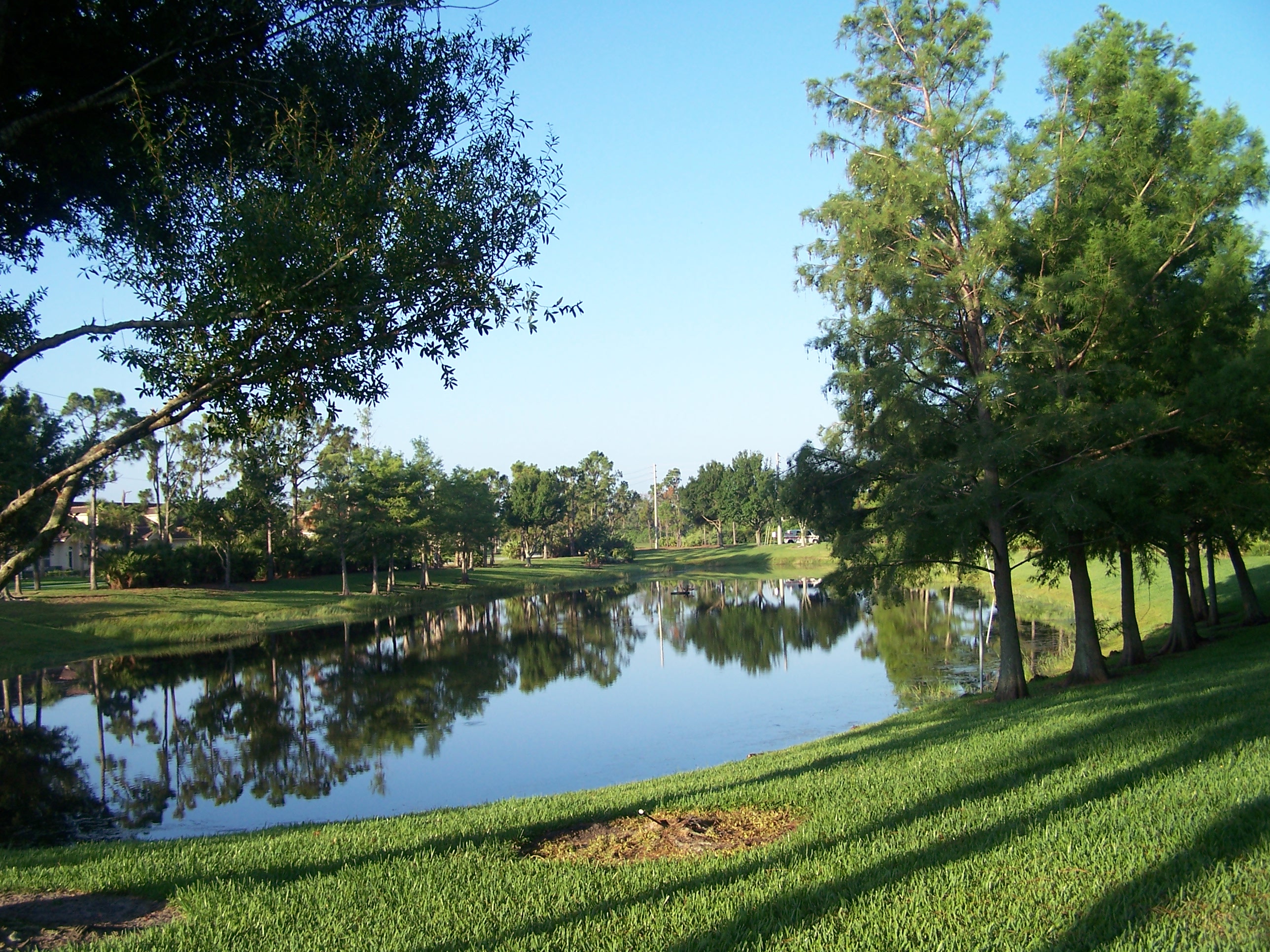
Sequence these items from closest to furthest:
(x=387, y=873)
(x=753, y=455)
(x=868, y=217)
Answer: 1. (x=387, y=873)
2. (x=868, y=217)
3. (x=753, y=455)

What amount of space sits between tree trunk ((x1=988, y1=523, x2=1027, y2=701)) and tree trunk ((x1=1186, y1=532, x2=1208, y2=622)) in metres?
6.91

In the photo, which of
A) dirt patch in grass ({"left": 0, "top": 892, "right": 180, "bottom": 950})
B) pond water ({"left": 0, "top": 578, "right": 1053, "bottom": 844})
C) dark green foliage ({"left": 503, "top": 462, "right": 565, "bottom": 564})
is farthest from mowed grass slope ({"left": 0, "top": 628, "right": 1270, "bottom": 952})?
dark green foliage ({"left": 503, "top": 462, "right": 565, "bottom": 564})

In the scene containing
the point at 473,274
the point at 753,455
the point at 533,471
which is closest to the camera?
the point at 473,274

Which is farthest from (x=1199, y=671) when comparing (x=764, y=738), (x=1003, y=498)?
(x=764, y=738)

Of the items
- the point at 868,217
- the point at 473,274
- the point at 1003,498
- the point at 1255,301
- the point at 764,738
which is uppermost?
the point at 868,217

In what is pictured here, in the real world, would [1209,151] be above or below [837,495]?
above

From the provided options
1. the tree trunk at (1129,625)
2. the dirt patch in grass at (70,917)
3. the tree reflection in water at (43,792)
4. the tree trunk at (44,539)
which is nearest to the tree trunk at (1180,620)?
the tree trunk at (1129,625)

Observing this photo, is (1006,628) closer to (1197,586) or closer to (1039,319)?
(1039,319)

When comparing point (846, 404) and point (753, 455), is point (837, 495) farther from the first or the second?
point (753, 455)

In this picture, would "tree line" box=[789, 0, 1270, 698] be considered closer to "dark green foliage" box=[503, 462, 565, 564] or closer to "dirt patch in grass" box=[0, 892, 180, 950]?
"dirt patch in grass" box=[0, 892, 180, 950]

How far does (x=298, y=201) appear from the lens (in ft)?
21.4

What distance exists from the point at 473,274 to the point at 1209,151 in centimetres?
1434

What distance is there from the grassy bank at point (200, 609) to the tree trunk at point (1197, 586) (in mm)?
35830

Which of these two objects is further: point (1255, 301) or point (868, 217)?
point (1255, 301)
